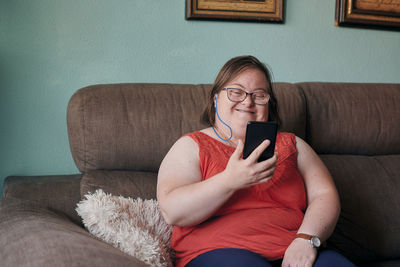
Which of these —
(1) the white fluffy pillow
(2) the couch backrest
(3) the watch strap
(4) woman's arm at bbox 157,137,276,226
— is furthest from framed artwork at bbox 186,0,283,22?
(3) the watch strap

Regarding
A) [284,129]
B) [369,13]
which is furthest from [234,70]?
[369,13]

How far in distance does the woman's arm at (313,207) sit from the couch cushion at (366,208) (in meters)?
0.33

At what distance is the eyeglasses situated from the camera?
124 cm

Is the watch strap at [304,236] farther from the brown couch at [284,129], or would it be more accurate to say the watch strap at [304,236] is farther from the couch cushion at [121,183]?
the couch cushion at [121,183]

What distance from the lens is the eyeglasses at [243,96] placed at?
124 cm

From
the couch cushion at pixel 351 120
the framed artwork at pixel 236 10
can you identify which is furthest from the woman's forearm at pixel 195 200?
the framed artwork at pixel 236 10

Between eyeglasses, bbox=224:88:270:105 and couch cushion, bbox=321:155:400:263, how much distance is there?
0.55 m

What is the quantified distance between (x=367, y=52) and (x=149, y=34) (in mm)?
1210

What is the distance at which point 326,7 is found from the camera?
2.01m

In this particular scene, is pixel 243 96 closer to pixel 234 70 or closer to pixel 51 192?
pixel 234 70

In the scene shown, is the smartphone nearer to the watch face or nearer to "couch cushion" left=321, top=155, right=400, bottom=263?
the watch face

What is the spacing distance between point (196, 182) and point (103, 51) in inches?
35.5

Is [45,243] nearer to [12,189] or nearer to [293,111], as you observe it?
[12,189]

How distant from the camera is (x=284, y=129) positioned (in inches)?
62.3
